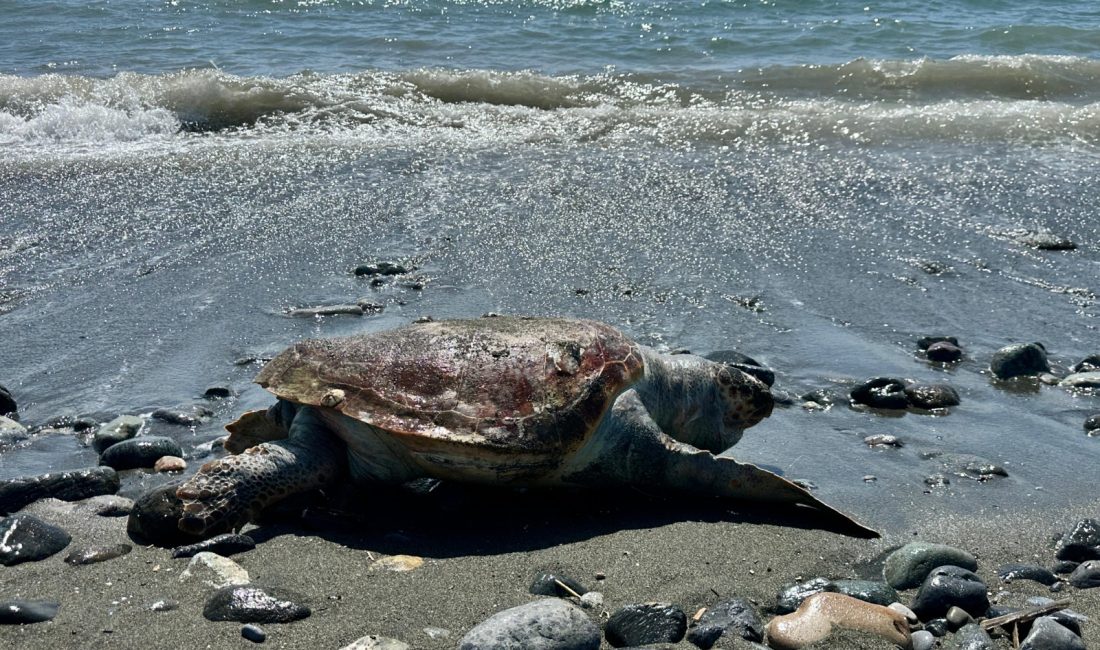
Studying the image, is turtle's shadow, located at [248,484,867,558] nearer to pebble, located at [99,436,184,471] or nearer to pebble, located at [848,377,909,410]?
pebble, located at [99,436,184,471]

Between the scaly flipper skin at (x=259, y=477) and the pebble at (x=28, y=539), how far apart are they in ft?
1.33

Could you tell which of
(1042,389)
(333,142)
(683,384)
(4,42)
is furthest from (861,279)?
(4,42)

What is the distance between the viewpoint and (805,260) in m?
7.18

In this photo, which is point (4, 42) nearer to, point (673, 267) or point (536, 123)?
point (536, 123)

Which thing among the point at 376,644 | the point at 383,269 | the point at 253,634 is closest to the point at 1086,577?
the point at 376,644

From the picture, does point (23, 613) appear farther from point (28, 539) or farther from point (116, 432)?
point (116, 432)

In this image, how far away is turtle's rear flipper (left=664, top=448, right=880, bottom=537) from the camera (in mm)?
3955

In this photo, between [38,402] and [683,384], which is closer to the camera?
[683,384]

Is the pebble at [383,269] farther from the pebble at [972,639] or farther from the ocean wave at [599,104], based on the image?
the pebble at [972,639]

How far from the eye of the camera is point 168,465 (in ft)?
14.7

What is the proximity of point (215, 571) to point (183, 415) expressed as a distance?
5.49 feet

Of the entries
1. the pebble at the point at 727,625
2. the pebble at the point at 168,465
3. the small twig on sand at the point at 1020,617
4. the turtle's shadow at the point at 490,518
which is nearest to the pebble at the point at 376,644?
the turtle's shadow at the point at 490,518

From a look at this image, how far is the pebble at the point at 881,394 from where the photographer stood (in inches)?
201

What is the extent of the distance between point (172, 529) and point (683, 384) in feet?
6.56
